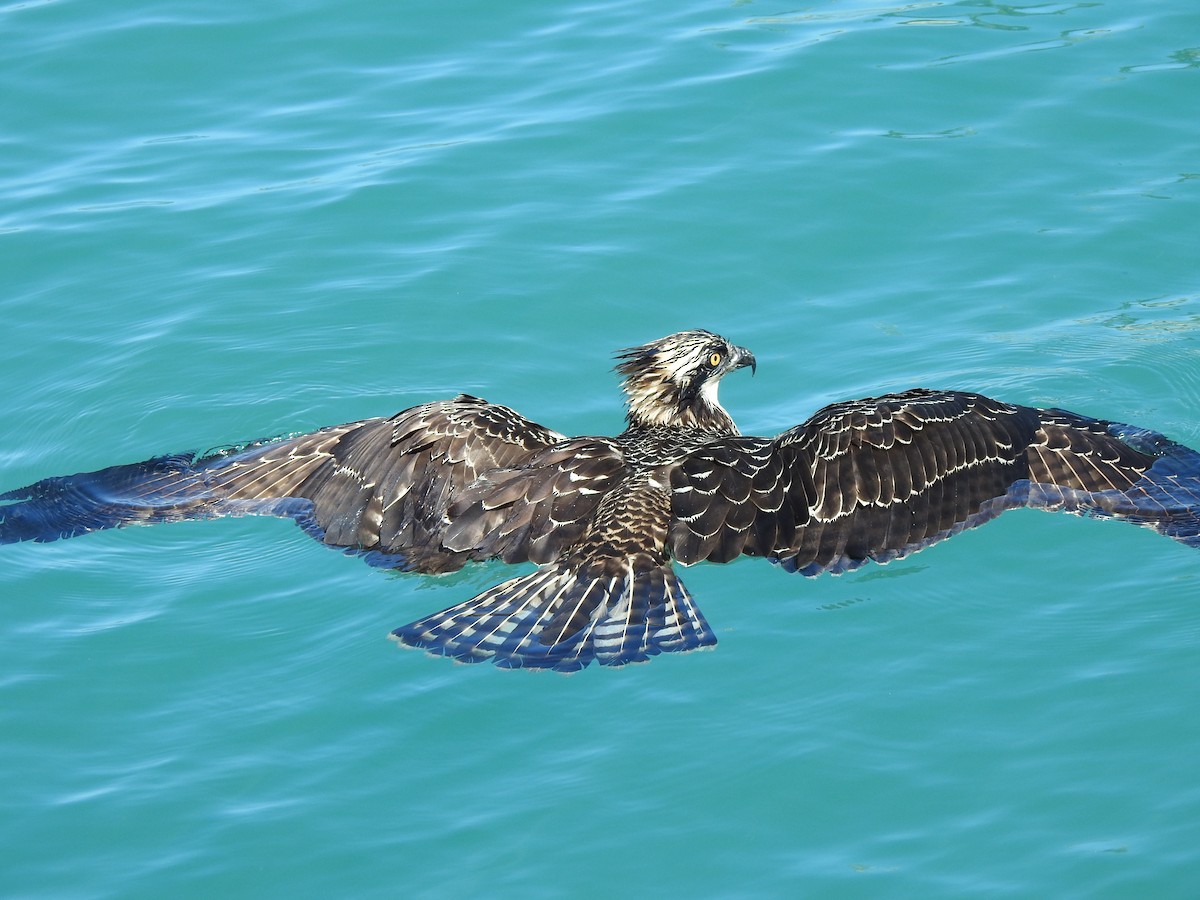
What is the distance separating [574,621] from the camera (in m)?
7.09

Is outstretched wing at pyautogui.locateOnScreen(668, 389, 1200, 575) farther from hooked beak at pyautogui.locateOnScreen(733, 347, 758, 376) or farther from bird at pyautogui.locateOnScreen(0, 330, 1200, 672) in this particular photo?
hooked beak at pyautogui.locateOnScreen(733, 347, 758, 376)

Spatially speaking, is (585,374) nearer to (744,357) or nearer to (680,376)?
(680,376)

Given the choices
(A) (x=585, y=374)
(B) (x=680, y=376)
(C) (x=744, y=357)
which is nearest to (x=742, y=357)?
(C) (x=744, y=357)

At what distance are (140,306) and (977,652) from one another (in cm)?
692

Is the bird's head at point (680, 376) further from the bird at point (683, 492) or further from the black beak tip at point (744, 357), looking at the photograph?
the bird at point (683, 492)

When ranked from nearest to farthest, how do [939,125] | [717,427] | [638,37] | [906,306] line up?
[717,427], [906,306], [939,125], [638,37]

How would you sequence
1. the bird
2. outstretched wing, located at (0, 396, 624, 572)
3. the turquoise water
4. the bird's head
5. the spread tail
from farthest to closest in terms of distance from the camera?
the bird's head < outstretched wing, located at (0, 396, 624, 572) < the bird < the spread tail < the turquoise water

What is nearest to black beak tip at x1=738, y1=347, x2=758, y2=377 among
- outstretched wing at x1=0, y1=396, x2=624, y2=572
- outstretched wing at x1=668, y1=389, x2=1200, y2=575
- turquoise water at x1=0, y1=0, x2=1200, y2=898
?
turquoise water at x1=0, y1=0, x2=1200, y2=898

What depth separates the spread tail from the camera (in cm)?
688

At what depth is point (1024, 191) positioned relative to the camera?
11.9 metres

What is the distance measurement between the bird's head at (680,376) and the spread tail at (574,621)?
1.88 metres

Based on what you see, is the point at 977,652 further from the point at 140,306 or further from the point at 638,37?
the point at 638,37

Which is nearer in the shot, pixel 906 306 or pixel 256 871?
pixel 256 871

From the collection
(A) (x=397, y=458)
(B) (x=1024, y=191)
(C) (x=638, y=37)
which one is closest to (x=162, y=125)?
(C) (x=638, y=37)
